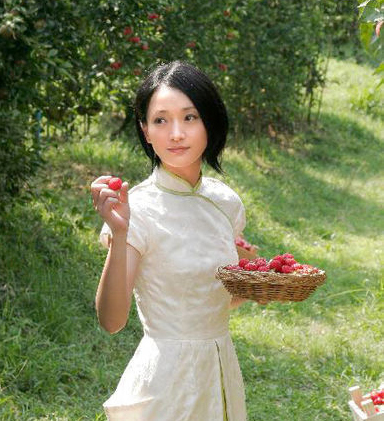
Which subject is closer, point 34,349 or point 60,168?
point 34,349

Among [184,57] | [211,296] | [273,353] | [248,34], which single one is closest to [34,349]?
[273,353]

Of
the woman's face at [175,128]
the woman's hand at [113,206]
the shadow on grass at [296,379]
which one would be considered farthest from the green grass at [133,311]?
the woman's hand at [113,206]

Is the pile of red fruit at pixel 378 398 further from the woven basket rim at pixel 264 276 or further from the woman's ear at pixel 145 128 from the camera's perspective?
the woman's ear at pixel 145 128

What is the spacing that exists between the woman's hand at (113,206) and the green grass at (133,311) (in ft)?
7.05

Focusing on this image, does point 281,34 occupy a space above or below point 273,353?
above

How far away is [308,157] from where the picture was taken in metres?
12.7

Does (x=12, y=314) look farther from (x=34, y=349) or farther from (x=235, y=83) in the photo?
(x=235, y=83)

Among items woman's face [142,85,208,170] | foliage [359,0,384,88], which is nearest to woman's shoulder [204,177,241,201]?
woman's face [142,85,208,170]

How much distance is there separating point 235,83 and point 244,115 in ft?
2.20

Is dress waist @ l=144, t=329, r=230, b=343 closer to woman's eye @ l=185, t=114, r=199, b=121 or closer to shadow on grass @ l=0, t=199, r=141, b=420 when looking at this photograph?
woman's eye @ l=185, t=114, r=199, b=121

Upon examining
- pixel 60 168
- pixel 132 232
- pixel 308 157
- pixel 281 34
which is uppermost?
pixel 132 232

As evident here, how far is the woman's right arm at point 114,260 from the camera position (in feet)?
7.36

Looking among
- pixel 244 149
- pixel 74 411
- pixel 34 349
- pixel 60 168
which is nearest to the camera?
pixel 74 411

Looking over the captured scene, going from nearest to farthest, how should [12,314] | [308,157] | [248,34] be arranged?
[12,314] → [248,34] → [308,157]
